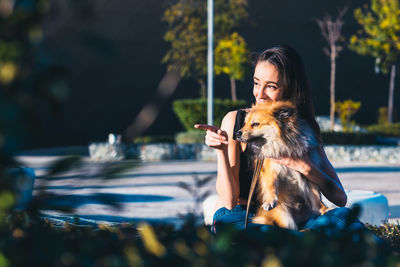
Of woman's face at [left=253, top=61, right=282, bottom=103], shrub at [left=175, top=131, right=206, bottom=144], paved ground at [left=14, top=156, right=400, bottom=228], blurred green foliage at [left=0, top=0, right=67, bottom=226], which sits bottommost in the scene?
shrub at [left=175, top=131, right=206, bottom=144]

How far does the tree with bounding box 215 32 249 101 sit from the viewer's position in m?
14.9

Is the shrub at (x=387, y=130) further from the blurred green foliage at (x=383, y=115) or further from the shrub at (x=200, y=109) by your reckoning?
the shrub at (x=200, y=109)

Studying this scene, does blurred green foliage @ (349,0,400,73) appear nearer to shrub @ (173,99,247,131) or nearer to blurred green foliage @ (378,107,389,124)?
blurred green foliage @ (378,107,389,124)

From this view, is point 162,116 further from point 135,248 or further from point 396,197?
point 135,248

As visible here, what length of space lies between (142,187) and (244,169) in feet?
18.5

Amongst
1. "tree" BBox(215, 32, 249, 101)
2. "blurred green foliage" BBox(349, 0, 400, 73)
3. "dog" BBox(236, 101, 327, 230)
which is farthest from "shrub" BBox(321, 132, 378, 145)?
"dog" BBox(236, 101, 327, 230)

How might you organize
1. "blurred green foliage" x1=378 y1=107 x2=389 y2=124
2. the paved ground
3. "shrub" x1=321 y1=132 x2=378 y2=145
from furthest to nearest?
"blurred green foliage" x1=378 y1=107 x2=389 y2=124 → "shrub" x1=321 y1=132 x2=378 y2=145 → the paved ground

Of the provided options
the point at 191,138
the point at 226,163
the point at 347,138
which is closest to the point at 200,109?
the point at 191,138

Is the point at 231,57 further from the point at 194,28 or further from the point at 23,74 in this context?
the point at 23,74

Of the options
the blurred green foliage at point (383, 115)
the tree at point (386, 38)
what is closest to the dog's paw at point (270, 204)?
the tree at point (386, 38)

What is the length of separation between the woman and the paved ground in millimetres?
245

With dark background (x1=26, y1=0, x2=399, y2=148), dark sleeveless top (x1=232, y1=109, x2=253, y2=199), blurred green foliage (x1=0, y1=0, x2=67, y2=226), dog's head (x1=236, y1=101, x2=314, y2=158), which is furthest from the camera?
dark background (x1=26, y1=0, x2=399, y2=148)

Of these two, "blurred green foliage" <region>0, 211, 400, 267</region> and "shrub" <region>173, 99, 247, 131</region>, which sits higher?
"blurred green foliage" <region>0, 211, 400, 267</region>

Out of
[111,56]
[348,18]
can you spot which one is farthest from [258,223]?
[348,18]
